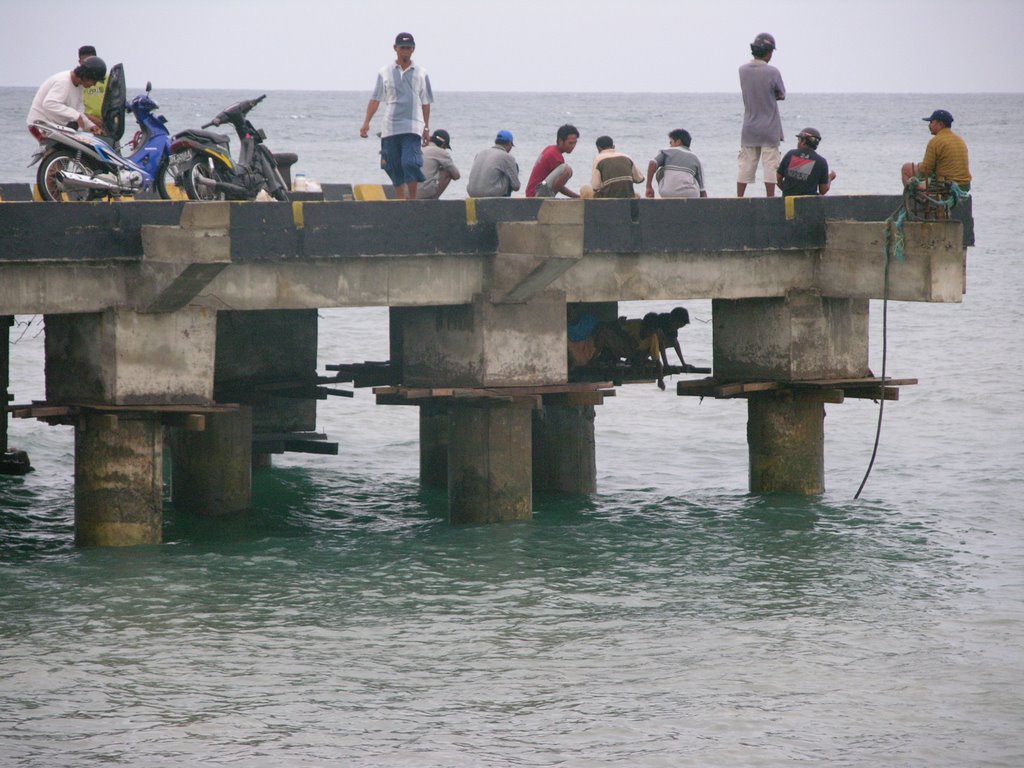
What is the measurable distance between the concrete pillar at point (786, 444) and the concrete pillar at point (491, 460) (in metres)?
3.33

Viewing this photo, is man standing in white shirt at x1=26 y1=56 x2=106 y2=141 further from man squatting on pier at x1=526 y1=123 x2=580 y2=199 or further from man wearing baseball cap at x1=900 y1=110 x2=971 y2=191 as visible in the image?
man wearing baseball cap at x1=900 y1=110 x2=971 y2=191

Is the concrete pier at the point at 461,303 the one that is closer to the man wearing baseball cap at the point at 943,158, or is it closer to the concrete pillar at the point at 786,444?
the concrete pillar at the point at 786,444

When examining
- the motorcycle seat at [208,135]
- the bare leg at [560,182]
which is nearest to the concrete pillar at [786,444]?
the bare leg at [560,182]

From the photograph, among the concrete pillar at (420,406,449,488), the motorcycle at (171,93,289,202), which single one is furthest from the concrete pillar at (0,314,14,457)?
the concrete pillar at (420,406,449,488)

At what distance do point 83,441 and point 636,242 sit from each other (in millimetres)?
6370

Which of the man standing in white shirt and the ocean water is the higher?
the man standing in white shirt

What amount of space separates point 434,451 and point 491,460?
4980 mm

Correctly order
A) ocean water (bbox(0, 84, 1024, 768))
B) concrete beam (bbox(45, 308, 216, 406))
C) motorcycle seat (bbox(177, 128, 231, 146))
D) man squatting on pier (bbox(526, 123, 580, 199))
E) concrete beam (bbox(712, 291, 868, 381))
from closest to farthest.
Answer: ocean water (bbox(0, 84, 1024, 768)) < concrete beam (bbox(45, 308, 216, 406)) < motorcycle seat (bbox(177, 128, 231, 146)) < man squatting on pier (bbox(526, 123, 580, 199)) < concrete beam (bbox(712, 291, 868, 381))

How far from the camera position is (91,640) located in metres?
15.8

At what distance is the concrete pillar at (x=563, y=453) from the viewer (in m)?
22.8

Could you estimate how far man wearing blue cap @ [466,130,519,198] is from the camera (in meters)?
20.2

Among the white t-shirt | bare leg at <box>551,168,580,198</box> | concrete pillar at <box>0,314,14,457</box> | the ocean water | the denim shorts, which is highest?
the white t-shirt

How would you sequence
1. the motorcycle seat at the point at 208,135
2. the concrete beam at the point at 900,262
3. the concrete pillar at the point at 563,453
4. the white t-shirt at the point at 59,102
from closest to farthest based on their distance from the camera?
the white t-shirt at the point at 59,102 < the motorcycle seat at the point at 208,135 < the concrete beam at the point at 900,262 < the concrete pillar at the point at 563,453

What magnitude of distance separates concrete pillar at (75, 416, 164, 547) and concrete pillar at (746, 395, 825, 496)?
7459 mm
